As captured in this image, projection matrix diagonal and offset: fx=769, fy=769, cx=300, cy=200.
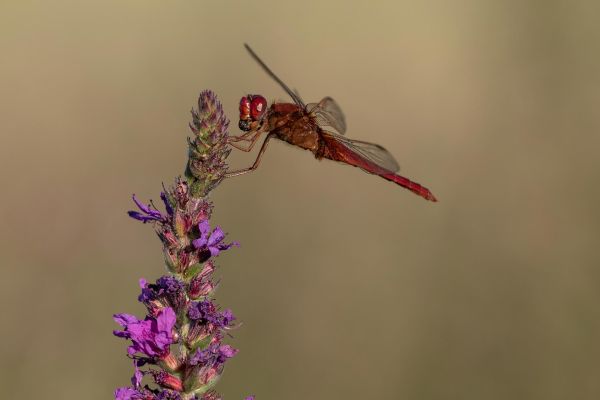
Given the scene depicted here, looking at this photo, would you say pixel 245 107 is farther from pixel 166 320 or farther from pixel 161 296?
pixel 166 320

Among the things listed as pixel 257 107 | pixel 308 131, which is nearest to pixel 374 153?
pixel 308 131

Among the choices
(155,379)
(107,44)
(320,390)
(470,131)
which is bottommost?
(320,390)

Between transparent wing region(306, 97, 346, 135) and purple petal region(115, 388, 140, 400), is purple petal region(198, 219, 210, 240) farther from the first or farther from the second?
transparent wing region(306, 97, 346, 135)

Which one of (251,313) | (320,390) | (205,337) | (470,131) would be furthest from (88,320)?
(470,131)

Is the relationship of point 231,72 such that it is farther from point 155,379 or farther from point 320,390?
point 155,379

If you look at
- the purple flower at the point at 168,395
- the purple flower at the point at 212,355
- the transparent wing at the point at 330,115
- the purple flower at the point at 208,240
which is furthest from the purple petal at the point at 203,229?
the transparent wing at the point at 330,115
